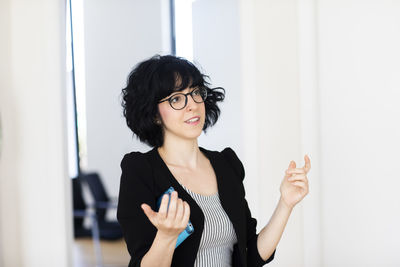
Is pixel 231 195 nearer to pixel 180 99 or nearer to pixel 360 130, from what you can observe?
pixel 180 99

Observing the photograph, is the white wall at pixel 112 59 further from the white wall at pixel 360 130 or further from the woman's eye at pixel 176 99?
the woman's eye at pixel 176 99

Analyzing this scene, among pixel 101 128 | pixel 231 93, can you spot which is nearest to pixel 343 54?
pixel 231 93

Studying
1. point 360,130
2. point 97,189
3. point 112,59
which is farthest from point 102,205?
point 360,130

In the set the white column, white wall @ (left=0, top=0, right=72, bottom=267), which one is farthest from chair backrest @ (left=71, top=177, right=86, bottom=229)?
the white column

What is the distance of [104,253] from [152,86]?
327 cm

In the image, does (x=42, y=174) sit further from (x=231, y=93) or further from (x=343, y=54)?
(x=343, y=54)

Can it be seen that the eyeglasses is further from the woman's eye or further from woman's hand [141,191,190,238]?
woman's hand [141,191,190,238]

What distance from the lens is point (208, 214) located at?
4.27 feet

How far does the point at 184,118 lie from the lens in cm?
137

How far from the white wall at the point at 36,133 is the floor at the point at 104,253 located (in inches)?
59.3

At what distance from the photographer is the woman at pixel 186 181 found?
1.24 meters

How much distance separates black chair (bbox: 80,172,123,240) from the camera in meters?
4.02

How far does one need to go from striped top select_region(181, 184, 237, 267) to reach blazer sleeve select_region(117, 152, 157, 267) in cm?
14

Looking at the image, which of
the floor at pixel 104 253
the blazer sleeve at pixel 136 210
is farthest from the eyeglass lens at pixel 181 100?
the floor at pixel 104 253
